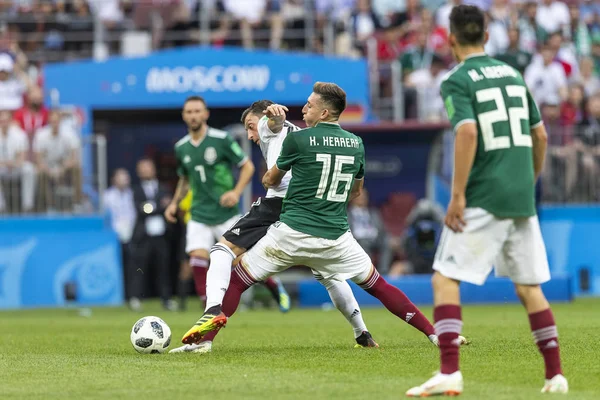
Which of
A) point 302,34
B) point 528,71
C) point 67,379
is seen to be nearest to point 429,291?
point 528,71

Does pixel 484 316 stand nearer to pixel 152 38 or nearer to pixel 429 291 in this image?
pixel 429 291

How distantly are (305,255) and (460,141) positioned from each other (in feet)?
9.88

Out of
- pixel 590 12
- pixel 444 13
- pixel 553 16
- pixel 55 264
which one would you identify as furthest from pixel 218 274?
pixel 590 12

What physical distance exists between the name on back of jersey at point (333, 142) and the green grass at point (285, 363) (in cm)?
171

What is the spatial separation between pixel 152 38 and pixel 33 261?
6112 millimetres

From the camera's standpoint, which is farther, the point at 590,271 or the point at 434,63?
the point at 434,63

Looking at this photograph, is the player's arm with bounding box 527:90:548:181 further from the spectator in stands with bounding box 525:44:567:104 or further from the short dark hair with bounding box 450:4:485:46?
the spectator in stands with bounding box 525:44:567:104

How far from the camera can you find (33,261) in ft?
69.2

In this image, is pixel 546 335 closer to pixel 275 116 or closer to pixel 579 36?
pixel 275 116

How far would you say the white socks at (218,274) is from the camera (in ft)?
33.0

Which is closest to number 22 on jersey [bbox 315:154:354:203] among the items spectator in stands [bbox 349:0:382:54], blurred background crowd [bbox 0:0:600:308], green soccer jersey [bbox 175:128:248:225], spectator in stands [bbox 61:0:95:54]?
green soccer jersey [bbox 175:128:248:225]

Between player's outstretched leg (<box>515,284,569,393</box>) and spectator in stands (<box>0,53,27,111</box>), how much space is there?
1713 centimetres

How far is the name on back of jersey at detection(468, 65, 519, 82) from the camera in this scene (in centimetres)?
718

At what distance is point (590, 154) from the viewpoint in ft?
69.8
